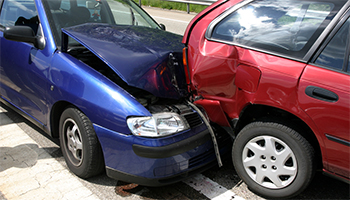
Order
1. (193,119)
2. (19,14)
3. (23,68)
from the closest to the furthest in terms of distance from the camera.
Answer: (193,119) → (23,68) → (19,14)

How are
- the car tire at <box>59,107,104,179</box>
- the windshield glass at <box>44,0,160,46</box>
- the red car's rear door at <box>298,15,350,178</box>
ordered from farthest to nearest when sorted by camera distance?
1. the windshield glass at <box>44,0,160,46</box>
2. the car tire at <box>59,107,104,179</box>
3. the red car's rear door at <box>298,15,350,178</box>

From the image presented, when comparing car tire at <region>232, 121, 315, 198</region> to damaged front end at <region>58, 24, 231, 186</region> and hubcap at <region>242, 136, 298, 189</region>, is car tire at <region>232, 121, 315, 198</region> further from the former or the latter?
damaged front end at <region>58, 24, 231, 186</region>

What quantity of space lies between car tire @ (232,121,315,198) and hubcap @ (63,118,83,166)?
1.41 metres

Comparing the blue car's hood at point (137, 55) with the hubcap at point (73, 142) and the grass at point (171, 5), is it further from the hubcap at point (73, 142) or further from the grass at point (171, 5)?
the grass at point (171, 5)

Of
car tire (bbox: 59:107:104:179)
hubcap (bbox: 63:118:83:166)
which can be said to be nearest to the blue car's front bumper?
car tire (bbox: 59:107:104:179)

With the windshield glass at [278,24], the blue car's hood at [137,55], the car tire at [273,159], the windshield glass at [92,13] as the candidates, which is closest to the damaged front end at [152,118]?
the blue car's hood at [137,55]

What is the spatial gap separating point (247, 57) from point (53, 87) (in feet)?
5.98

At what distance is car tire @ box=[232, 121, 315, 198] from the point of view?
8.25 feet

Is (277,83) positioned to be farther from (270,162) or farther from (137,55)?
(137,55)

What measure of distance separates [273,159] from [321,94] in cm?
67

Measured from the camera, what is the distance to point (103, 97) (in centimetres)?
271

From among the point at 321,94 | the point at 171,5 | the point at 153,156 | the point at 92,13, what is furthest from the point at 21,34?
the point at 171,5

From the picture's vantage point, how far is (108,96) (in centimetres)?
269

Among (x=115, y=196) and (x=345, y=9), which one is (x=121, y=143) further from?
(x=345, y=9)
